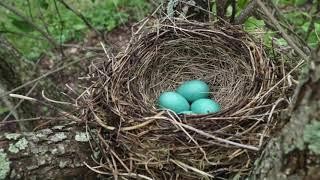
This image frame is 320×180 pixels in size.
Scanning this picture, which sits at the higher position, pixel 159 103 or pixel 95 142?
pixel 159 103

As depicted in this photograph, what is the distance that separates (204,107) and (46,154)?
0.76 m

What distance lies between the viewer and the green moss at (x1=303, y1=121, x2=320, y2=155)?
108 cm

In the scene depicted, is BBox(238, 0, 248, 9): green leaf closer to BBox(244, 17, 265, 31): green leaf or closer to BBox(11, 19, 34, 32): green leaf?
BBox(244, 17, 265, 31): green leaf

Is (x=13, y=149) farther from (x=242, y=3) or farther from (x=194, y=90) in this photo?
(x=242, y=3)

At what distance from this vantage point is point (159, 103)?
91.7 inches

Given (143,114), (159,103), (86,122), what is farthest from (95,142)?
(159,103)

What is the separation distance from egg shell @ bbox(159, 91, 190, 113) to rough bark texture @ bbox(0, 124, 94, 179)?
54cm

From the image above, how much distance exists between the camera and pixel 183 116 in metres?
1.88

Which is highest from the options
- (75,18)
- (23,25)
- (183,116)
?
(75,18)

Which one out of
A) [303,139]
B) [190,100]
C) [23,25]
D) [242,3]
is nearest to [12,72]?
[23,25]

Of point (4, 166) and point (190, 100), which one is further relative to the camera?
point (190, 100)

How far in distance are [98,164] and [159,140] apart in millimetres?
223

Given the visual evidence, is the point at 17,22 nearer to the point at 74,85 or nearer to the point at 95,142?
the point at 95,142

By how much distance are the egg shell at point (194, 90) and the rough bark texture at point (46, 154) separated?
73 cm
